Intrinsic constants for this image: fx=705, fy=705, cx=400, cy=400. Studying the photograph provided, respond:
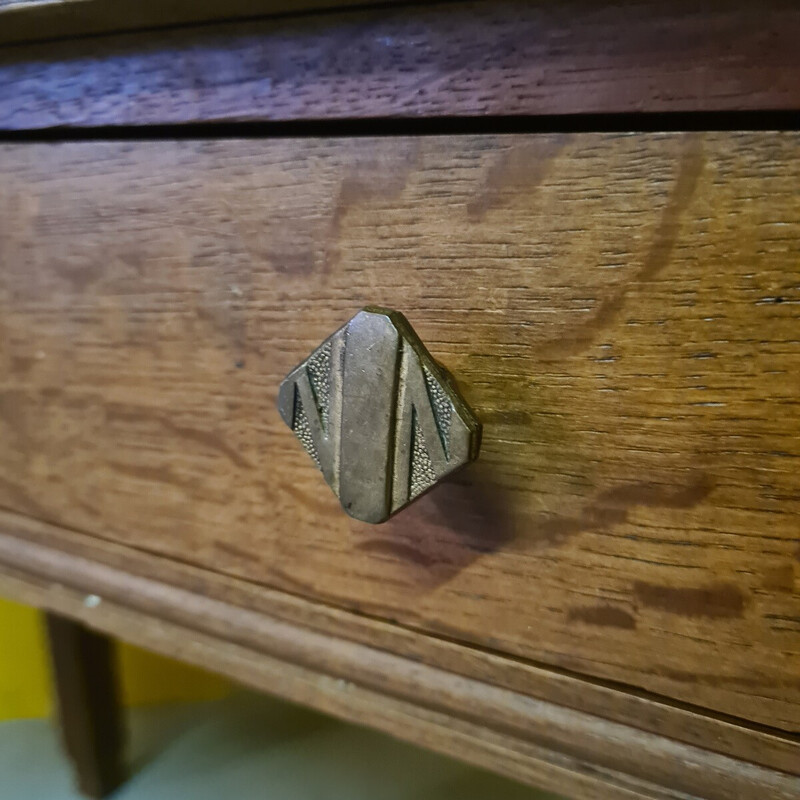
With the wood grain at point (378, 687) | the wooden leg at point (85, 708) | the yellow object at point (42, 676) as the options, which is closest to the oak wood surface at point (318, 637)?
the wood grain at point (378, 687)

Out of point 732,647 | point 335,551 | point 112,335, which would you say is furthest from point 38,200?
point 732,647

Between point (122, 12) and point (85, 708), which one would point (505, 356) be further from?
point (85, 708)

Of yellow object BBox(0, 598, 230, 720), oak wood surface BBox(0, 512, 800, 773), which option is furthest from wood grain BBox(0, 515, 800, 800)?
yellow object BBox(0, 598, 230, 720)

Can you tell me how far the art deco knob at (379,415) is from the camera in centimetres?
22

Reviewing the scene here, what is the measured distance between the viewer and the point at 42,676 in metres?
0.73

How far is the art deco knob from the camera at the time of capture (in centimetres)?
22

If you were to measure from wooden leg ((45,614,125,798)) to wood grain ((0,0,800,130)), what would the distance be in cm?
42

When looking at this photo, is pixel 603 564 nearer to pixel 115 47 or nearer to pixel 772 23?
pixel 772 23

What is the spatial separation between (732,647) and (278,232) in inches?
8.6

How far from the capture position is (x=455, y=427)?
0.73 feet

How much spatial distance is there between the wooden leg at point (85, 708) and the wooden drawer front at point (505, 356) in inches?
12.0

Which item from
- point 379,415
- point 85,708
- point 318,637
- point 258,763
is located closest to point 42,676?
point 85,708

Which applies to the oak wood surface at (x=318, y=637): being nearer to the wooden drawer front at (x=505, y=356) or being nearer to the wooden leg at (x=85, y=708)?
the wooden drawer front at (x=505, y=356)

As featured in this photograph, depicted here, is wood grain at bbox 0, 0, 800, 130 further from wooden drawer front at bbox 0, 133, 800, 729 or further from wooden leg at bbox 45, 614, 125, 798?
wooden leg at bbox 45, 614, 125, 798
